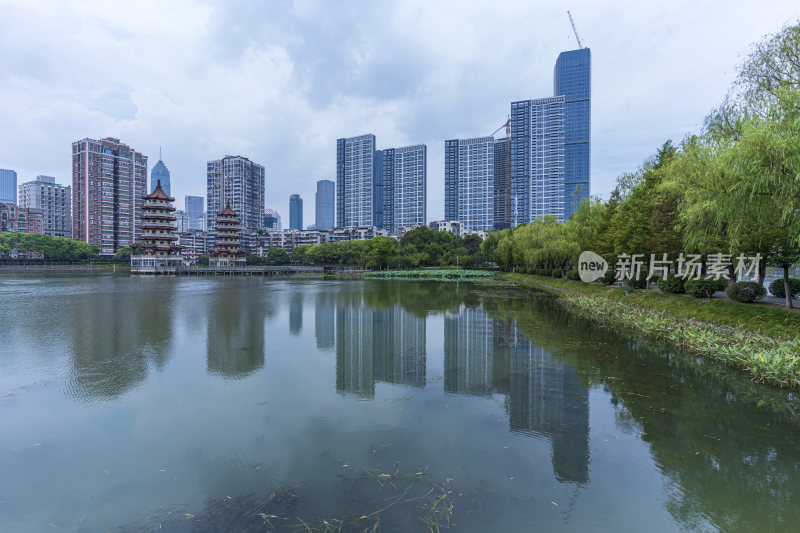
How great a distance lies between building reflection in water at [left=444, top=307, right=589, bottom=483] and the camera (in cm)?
600

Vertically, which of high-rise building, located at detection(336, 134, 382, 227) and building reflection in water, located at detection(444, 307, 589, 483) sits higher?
high-rise building, located at detection(336, 134, 382, 227)

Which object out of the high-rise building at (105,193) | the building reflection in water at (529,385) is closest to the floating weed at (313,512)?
the building reflection in water at (529,385)

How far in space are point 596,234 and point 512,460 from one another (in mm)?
28643

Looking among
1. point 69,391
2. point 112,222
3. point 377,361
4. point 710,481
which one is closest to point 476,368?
point 377,361

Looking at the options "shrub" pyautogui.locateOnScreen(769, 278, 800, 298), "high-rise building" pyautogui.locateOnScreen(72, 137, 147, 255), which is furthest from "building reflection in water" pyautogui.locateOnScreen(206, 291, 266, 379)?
"high-rise building" pyautogui.locateOnScreen(72, 137, 147, 255)

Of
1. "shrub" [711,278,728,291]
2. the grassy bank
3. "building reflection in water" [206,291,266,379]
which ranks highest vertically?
"shrub" [711,278,728,291]

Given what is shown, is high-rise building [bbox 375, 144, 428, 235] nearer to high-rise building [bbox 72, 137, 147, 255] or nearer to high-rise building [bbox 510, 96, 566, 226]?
high-rise building [bbox 510, 96, 566, 226]

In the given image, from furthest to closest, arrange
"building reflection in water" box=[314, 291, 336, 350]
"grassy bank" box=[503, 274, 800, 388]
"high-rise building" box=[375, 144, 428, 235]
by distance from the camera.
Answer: "high-rise building" box=[375, 144, 428, 235] < "building reflection in water" box=[314, 291, 336, 350] < "grassy bank" box=[503, 274, 800, 388]

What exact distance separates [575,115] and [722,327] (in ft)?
491

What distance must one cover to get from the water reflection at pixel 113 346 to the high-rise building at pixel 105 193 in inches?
3738

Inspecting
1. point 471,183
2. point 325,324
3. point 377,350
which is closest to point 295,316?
point 325,324

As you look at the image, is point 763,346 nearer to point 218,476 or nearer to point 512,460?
point 512,460

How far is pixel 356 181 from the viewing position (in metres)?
155

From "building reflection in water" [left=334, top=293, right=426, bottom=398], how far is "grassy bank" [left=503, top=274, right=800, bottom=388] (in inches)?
344
